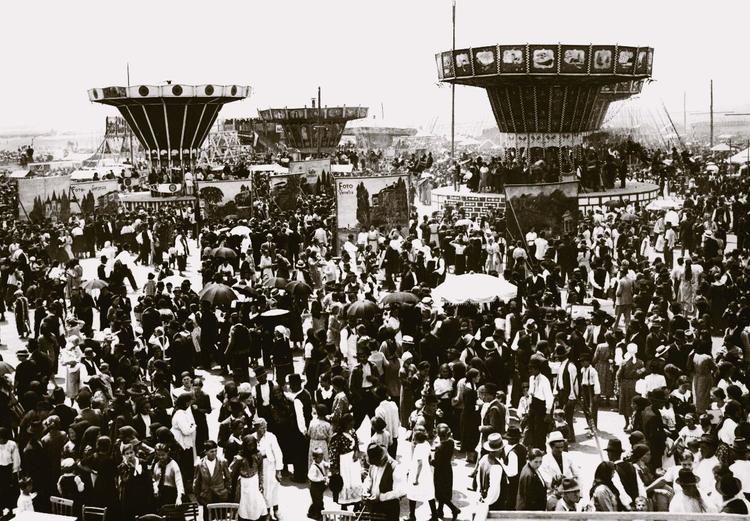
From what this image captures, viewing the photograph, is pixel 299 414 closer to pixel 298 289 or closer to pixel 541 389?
pixel 541 389

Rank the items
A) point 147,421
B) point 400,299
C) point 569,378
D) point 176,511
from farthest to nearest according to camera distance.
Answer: point 400,299 < point 569,378 < point 147,421 < point 176,511

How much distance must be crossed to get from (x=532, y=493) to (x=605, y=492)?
69 cm

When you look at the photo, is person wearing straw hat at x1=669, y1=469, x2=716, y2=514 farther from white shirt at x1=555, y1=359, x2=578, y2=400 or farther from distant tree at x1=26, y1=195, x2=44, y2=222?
distant tree at x1=26, y1=195, x2=44, y2=222

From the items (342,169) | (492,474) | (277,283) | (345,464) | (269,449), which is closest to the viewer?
(492,474)

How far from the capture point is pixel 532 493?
23.5 feet

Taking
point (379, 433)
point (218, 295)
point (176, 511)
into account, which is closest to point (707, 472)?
point (379, 433)

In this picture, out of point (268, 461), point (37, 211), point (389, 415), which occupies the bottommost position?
point (268, 461)

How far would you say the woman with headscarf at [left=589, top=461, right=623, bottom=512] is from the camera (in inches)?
261

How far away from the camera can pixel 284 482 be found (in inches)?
379

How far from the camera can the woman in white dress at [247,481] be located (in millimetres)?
7656

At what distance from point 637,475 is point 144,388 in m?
5.43

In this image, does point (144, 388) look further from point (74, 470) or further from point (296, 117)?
point (296, 117)

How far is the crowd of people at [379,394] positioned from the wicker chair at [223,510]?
0.52 ft

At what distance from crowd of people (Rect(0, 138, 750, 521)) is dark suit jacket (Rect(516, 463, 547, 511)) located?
0.05ft
